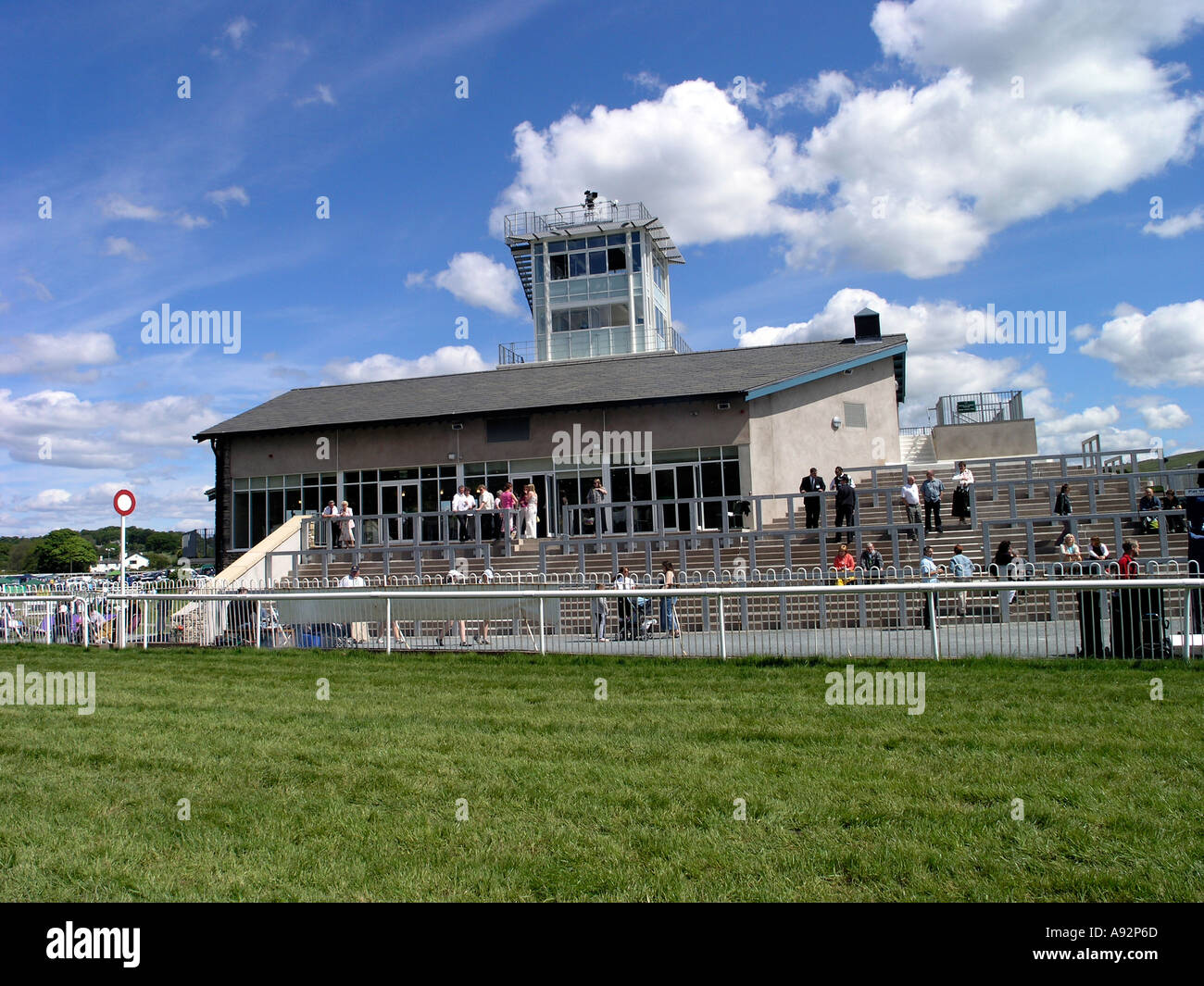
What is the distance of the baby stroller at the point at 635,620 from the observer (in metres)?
12.1

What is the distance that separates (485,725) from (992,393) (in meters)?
36.5

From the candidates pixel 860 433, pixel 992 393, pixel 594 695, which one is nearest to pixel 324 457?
pixel 860 433

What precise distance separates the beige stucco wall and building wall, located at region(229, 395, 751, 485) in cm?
1259

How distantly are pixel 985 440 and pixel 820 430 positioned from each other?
10.4 meters

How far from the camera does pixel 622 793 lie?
5742mm

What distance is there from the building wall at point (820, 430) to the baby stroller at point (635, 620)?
15.5 metres

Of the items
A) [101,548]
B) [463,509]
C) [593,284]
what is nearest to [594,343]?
[593,284]

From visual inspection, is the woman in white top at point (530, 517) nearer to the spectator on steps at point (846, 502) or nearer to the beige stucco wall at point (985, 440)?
the spectator on steps at point (846, 502)

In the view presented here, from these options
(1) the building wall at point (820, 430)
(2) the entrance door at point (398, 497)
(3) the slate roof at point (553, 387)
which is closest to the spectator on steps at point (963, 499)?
(1) the building wall at point (820, 430)

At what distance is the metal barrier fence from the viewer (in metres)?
10.5

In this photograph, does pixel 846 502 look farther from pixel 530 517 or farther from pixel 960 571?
pixel 530 517

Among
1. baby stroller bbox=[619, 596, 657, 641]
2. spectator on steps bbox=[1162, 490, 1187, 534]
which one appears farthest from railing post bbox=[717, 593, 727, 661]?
spectator on steps bbox=[1162, 490, 1187, 534]

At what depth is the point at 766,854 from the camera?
468 centimetres
